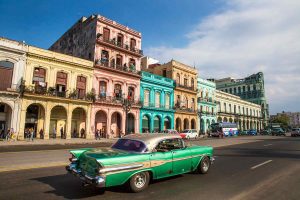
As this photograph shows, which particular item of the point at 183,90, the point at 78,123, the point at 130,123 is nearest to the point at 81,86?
the point at 78,123

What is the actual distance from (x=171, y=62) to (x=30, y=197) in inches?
1543

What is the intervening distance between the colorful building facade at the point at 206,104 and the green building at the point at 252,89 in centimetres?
3759

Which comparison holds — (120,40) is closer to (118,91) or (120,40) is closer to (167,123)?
(118,91)

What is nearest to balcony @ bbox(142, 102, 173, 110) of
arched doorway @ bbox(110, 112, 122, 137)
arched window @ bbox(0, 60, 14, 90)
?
arched doorway @ bbox(110, 112, 122, 137)

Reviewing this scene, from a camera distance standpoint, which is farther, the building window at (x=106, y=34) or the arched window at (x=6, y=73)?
the building window at (x=106, y=34)

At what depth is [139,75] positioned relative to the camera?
36219 mm

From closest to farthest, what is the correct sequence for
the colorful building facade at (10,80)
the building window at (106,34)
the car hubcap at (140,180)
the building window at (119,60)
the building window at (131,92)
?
1. the car hubcap at (140,180)
2. the colorful building facade at (10,80)
3. the building window at (106,34)
4. the building window at (119,60)
5. the building window at (131,92)

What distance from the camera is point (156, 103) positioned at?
128 feet

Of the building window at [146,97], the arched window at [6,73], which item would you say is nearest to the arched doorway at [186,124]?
the building window at [146,97]

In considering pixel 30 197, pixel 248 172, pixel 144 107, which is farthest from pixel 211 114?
pixel 30 197

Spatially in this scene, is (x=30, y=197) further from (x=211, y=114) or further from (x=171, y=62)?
(x=211, y=114)

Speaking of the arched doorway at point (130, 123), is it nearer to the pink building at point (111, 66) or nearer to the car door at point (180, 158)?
the pink building at point (111, 66)

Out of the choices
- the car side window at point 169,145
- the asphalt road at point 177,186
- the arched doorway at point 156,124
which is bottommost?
the asphalt road at point 177,186

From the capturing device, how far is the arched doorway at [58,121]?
2791 cm
